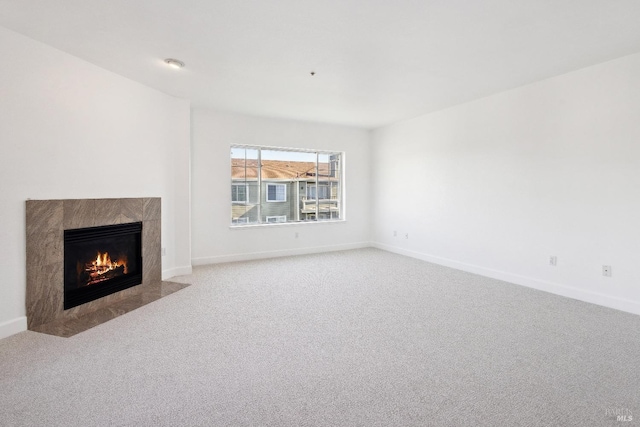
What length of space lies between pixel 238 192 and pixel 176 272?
5.87 feet

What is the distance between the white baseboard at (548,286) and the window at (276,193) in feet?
9.55

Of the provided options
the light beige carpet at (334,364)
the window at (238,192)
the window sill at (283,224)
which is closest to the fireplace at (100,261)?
the light beige carpet at (334,364)

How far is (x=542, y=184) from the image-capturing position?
3982mm

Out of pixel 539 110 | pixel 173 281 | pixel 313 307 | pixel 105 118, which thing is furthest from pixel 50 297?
pixel 539 110

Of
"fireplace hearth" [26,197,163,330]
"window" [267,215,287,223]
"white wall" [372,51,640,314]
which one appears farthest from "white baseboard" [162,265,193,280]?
"white wall" [372,51,640,314]

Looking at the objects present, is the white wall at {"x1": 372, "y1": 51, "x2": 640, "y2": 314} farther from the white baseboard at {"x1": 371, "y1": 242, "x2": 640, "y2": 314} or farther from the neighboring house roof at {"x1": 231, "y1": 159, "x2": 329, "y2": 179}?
the neighboring house roof at {"x1": 231, "y1": 159, "x2": 329, "y2": 179}

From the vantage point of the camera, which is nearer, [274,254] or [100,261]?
[100,261]

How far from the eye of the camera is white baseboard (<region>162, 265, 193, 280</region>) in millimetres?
4530

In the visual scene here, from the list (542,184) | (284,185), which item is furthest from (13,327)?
(542,184)

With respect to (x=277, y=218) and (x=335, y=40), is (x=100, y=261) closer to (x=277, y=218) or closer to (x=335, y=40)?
Answer: (x=277, y=218)

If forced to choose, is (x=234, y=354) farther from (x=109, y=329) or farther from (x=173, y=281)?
(x=173, y=281)

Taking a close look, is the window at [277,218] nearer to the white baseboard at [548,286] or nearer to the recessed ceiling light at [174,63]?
the white baseboard at [548,286]

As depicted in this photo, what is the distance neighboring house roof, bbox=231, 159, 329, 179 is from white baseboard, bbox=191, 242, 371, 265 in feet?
4.69

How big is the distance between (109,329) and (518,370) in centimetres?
329
